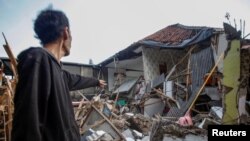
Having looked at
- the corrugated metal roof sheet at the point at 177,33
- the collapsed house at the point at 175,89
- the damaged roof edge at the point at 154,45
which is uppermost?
the corrugated metal roof sheet at the point at 177,33

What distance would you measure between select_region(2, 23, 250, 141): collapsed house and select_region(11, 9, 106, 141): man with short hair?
310 centimetres

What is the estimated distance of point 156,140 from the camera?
4.84 m

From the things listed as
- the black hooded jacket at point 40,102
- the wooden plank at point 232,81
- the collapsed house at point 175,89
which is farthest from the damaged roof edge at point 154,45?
the black hooded jacket at point 40,102

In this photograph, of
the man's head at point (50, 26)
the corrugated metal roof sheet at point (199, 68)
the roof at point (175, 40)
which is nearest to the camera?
the man's head at point (50, 26)

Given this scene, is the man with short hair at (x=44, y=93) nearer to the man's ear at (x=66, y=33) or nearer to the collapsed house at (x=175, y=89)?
the man's ear at (x=66, y=33)

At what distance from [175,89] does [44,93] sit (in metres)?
8.36

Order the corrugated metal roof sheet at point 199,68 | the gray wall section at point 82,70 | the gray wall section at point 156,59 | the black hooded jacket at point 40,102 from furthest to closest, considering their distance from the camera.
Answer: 1. the gray wall section at point 82,70
2. the gray wall section at point 156,59
3. the corrugated metal roof sheet at point 199,68
4. the black hooded jacket at point 40,102

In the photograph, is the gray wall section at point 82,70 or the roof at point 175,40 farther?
the gray wall section at point 82,70

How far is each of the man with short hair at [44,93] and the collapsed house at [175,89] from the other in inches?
122

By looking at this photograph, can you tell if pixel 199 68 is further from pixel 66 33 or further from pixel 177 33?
pixel 66 33

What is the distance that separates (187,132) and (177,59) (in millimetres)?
8147

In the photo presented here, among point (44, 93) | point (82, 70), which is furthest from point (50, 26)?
point (82, 70)

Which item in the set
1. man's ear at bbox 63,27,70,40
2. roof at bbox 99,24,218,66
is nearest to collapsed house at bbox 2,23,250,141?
roof at bbox 99,24,218,66

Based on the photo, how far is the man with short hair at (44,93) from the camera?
1607mm
